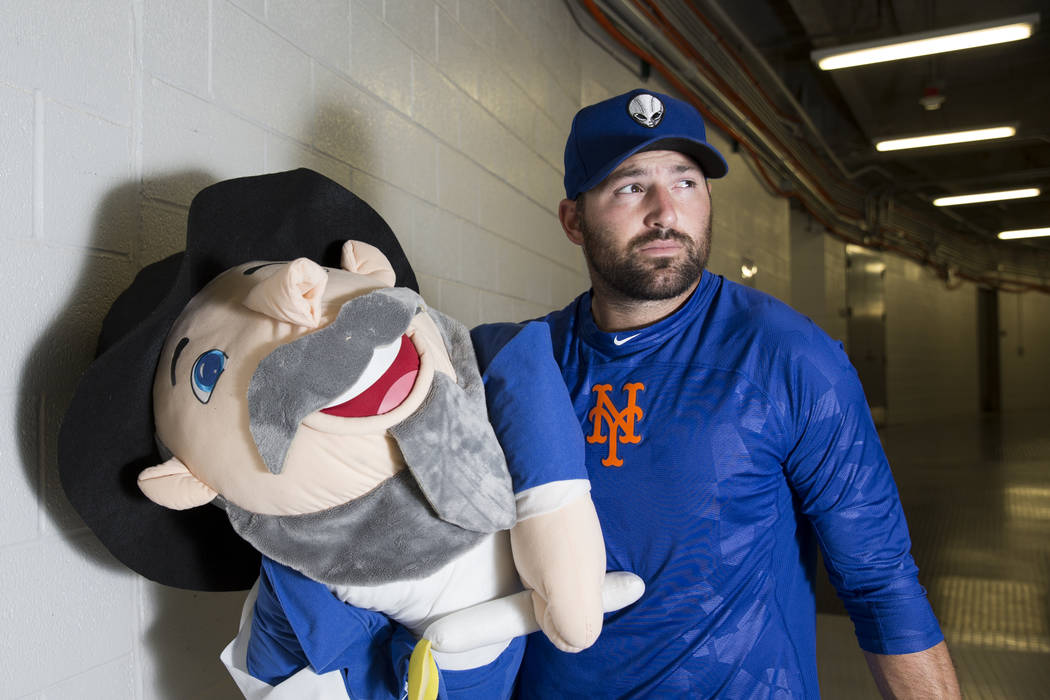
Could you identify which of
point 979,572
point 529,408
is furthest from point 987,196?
point 529,408

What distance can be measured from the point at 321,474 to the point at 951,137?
7667 millimetres

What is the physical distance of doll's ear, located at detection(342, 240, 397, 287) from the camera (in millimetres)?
1104

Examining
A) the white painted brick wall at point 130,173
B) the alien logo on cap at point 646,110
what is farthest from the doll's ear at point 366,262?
the alien logo on cap at point 646,110

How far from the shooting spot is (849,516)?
1350 millimetres

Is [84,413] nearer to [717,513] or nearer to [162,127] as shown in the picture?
[162,127]

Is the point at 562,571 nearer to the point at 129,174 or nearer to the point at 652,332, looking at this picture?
the point at 652,332

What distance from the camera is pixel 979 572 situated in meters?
4.42

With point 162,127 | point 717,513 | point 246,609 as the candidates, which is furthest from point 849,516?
point 162,127

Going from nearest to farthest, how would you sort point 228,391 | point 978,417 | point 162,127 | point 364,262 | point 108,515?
point 228,391
point 108,515
point 364,262
point 162,127
point 978,417

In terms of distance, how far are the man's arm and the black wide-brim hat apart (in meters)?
1.05

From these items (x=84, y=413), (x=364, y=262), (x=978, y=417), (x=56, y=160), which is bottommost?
(x=978, y=417)

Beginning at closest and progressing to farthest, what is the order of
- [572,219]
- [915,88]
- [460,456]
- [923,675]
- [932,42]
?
[460,456] → [923,675] → [572,219] → [932,42] → [915,88]

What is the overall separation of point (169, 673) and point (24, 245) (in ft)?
2.29

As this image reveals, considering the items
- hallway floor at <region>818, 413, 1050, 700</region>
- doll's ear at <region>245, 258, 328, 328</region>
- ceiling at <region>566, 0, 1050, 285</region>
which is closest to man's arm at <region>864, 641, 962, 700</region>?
doll's ear at <region>245, 258, 328, 328</region>
